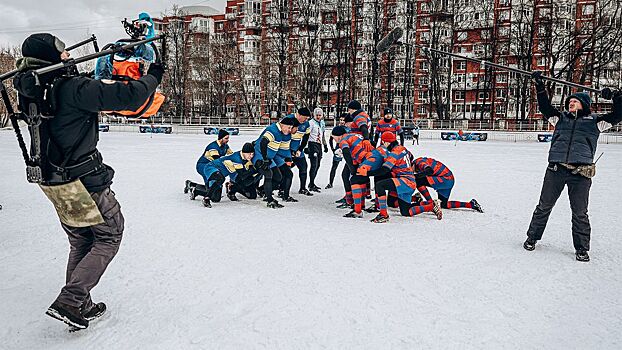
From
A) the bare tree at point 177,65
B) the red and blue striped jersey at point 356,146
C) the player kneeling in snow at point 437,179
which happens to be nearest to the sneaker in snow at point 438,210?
the player kneeling in snow at point 437,179

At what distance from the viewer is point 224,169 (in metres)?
8.30

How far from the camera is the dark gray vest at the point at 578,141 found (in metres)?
5.18

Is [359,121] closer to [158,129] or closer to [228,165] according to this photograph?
[228,165]

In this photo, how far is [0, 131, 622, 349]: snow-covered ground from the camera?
11.0 feet

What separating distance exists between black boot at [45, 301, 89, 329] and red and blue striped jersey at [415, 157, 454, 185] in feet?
18.5

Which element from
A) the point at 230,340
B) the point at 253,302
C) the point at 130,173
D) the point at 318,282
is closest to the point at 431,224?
the point at 318,282

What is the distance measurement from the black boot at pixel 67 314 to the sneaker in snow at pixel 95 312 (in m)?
0.15

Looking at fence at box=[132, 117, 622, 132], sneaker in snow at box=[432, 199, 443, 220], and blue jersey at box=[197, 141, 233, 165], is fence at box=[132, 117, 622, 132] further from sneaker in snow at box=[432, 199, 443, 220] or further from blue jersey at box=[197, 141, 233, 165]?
blue jersey at box=[197, 141, 233, 165]

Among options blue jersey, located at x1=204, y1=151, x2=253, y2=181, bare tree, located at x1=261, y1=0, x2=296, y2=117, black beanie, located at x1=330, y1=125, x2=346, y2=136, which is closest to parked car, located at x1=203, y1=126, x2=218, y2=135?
bare tree, located at x1=261, y1=0, x2=296, y2=117

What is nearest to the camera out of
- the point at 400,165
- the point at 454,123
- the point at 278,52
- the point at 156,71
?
the point at 156,71

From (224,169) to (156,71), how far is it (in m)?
4.98

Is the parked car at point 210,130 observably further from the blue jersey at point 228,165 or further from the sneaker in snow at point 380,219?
the sneaker in snow at point 380,219

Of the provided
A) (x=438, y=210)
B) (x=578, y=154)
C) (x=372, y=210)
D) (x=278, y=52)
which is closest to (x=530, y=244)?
(x=578, y=154)

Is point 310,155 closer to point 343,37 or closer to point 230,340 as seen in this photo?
point 230,340
